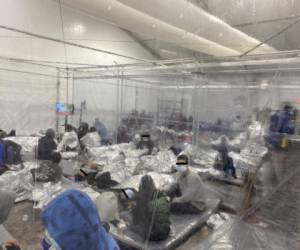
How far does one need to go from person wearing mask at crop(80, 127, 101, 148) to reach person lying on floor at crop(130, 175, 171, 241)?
1.74 m

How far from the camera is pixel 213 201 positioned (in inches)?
83.1

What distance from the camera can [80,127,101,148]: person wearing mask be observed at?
10.5ft

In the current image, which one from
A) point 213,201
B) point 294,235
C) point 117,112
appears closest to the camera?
point 294,235

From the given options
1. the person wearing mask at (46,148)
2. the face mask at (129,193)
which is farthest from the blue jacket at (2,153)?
the face mask at (129,193)

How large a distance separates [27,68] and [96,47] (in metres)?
1.02

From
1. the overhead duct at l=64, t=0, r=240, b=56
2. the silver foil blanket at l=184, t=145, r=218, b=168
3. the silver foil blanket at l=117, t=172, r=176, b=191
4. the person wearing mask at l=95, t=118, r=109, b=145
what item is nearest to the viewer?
the overhead duct at l=64, t=0, r=240, b=56

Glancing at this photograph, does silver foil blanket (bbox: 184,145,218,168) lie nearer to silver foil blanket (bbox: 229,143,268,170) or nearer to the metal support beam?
silver foil blanket (bbox: 229,143,268,170)

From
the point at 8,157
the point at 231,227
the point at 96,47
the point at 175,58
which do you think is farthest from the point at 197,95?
the point at 8,157

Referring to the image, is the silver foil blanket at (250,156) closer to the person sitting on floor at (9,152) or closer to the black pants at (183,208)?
the black pants at (183,208)

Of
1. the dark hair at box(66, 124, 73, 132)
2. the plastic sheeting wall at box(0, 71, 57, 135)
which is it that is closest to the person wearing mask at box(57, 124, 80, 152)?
the dark hair at box(66, 124, 73, 132)

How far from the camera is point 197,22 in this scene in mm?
1550

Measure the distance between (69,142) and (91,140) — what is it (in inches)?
14.7

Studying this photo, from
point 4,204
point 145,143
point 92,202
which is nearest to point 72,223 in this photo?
point 92,202

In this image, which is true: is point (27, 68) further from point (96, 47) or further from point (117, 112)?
point (117, 112)
